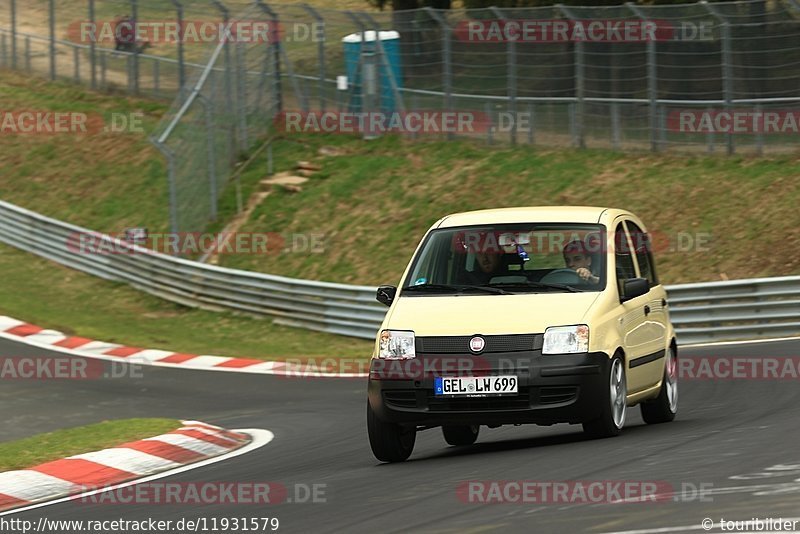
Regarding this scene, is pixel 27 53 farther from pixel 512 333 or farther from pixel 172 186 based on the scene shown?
pixel 512 333

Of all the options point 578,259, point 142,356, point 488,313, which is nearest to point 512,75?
point 142,356

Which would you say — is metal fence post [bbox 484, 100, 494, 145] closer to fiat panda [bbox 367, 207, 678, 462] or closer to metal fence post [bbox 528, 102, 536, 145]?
metal fence post [bbox 528, 102, 536, 145]

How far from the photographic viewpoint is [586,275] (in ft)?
33.7

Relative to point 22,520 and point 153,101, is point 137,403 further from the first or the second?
point 153,101

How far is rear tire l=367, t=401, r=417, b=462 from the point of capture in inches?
385

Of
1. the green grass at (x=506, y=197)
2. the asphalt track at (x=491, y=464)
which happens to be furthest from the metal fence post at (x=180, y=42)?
the asphalt track at (x=491, y=464)

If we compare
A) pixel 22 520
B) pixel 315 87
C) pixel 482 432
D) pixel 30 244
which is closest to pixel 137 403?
pixel 482 432

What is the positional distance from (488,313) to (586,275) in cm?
105

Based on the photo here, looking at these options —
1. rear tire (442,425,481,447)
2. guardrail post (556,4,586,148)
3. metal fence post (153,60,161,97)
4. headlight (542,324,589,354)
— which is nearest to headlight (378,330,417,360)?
headlight (542,324,589,354)

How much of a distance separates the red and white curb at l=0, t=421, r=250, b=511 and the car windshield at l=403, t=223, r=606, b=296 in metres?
2.26

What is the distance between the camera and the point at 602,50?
1061 inches

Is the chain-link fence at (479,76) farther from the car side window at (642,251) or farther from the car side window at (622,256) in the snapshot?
the car side window at (622,256)

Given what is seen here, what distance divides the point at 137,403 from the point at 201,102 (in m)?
12.7

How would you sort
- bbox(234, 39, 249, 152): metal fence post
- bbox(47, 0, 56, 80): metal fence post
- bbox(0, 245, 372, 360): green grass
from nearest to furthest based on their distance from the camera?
bbox(0, 245, 372, 360): green grass, bbox(234, 39, 249, 152): metal fence post, bbox(47, 0, 56, 80): metal fence post
